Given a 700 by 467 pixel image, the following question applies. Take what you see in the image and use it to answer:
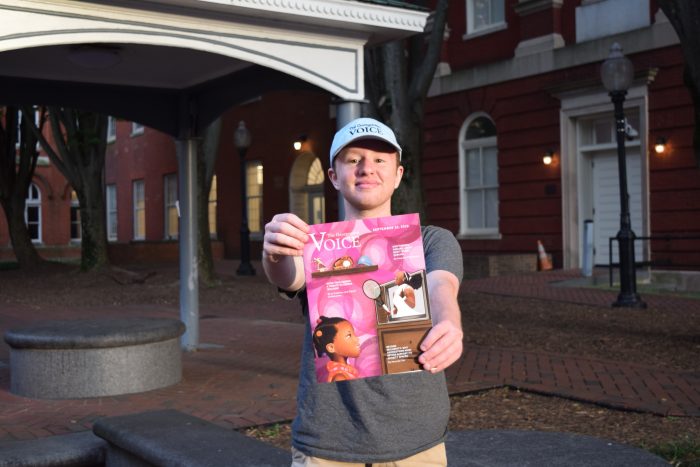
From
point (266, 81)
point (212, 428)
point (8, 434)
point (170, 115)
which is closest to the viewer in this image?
point (212, 428)

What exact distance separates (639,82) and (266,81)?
11467 millimetres

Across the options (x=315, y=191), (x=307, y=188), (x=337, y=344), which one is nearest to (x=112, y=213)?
(x=307, y=188)

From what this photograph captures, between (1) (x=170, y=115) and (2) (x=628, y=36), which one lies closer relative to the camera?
(1) (x=170, y=115)

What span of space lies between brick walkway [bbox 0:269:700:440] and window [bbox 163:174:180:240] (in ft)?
74.6

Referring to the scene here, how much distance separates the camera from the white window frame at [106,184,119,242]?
3844 cm

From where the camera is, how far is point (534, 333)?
1064cm

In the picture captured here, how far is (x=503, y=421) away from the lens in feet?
20.4

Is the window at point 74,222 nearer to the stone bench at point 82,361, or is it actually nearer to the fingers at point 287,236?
the stone bench at point 82,361

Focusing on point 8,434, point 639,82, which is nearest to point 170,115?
point 8,434

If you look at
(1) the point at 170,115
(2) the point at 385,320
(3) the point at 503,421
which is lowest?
(3) the point at 503,421

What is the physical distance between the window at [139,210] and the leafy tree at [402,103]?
24.1 meters

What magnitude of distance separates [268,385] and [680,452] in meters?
3.50

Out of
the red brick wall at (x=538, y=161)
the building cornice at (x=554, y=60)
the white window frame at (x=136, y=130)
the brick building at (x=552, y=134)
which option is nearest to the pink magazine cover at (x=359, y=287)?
the brick building at (x=552, y=134)

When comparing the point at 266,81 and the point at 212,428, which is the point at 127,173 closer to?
the point at 266,81
